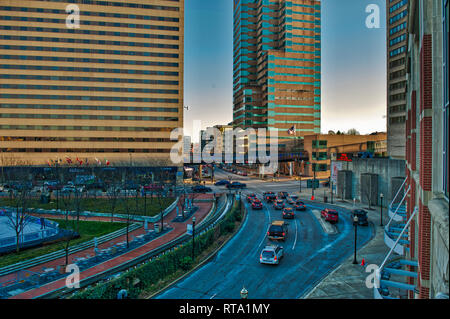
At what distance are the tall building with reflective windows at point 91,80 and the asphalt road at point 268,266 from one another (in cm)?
5789

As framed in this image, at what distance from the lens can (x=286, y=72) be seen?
118m

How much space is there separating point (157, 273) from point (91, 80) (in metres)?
74.7

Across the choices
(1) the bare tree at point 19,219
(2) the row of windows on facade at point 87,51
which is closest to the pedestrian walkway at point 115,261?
(1) the bare tree at point 19,219

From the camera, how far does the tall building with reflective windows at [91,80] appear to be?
79188mm

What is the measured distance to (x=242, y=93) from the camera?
133 m

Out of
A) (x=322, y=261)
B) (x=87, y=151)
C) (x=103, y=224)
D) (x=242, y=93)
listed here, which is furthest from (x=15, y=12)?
(x=322, y=261)

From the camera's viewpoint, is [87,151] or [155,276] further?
[87,151]

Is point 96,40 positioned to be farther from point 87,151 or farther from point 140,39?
point 87,151

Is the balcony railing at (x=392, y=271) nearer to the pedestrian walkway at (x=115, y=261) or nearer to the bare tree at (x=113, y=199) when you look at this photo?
the pedestrian walkway at (x=115, y=261)

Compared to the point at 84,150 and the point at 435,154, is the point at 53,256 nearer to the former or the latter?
the point at 435,154

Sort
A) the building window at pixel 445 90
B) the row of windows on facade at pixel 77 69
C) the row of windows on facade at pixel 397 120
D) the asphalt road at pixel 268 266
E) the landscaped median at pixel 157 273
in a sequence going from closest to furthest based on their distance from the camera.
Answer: the building window at pixel 445 90 < the landscaped median at pixel 157 273 < the asphalt road at pixel 268 266 < the row of windows on facade at pixel 397 120 < the row of windows on facade at pixel 77 69

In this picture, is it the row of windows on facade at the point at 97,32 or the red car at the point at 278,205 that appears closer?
the red car at the point at 278,205

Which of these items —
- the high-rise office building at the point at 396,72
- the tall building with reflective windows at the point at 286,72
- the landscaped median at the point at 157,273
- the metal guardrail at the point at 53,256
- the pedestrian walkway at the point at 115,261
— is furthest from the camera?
the tall building with reflective windows at the point at 286,72
